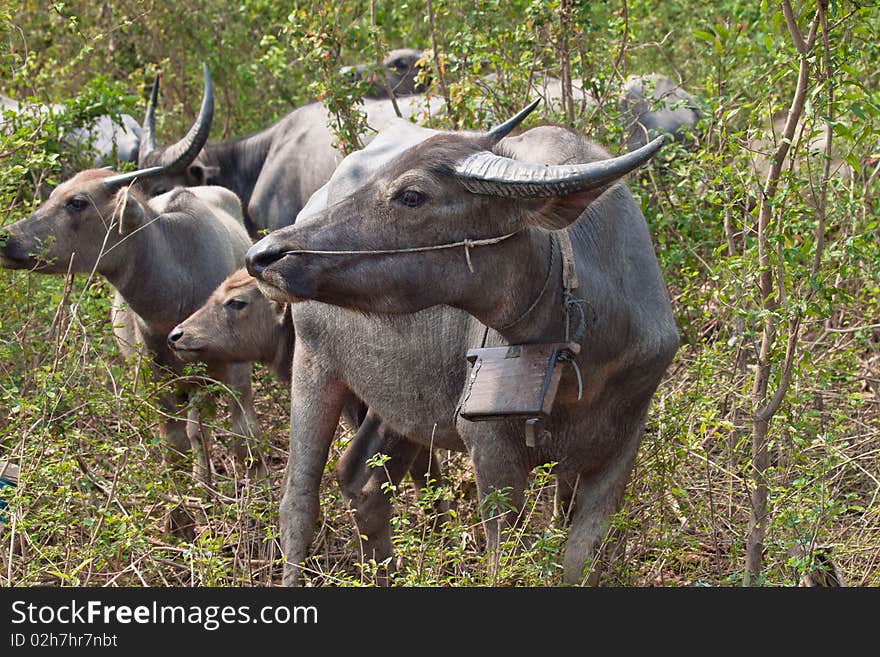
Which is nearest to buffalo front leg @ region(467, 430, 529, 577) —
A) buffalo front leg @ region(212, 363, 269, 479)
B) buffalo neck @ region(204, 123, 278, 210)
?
buffalo front leg @ region(212, 363, 269, 479)

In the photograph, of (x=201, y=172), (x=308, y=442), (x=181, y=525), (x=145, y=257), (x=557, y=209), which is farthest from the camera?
(x=201, y=172)

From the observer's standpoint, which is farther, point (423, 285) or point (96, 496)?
point (96, 496)

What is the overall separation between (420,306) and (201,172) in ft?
19.5

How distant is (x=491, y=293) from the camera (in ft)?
15.1

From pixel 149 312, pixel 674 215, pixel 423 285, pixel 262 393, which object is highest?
pixel 423 285

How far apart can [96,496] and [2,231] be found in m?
1.73

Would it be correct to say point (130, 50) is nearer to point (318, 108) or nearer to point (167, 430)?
point (318, 108)

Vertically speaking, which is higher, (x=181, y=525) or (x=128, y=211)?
(x=128, y=211)

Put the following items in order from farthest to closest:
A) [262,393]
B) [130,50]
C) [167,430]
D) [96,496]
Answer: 1. [130,50]
2. [262,393]
3. [167,430]
4. [96,496]

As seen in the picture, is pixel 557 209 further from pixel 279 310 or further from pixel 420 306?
A: pixel 279 310

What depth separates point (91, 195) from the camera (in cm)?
723

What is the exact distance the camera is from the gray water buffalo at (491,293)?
4.49 metres

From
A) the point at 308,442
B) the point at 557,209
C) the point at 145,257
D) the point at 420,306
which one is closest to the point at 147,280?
the point at 145,257

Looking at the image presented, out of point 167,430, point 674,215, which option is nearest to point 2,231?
point 167,430
